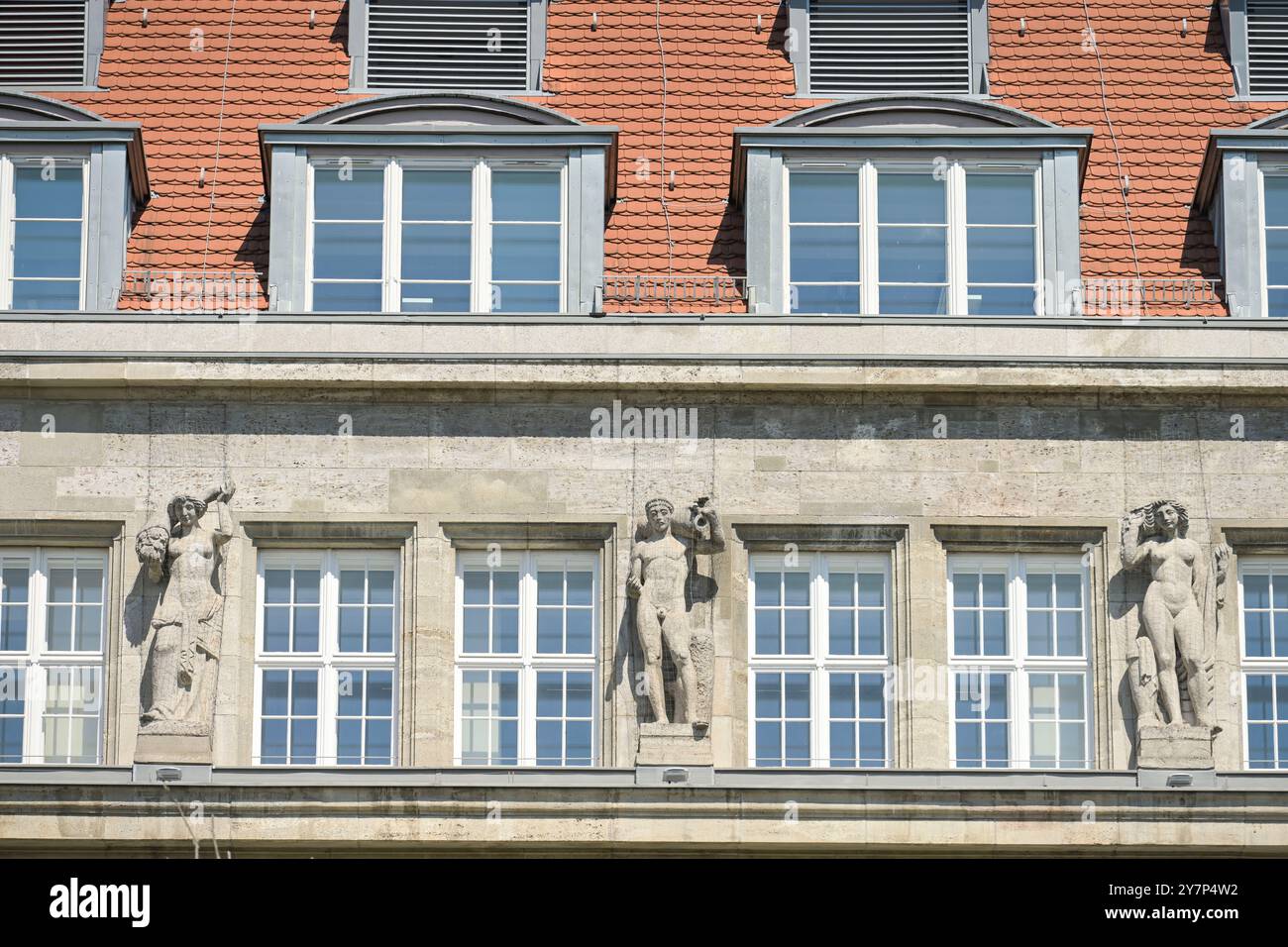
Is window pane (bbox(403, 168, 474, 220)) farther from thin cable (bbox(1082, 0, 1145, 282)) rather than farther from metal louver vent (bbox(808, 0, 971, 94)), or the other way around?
thin cable (bbox(1082, 0, 1145, 282))

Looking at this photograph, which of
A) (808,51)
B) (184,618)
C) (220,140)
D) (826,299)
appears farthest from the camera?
(808,51)

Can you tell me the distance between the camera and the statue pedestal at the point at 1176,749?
29984 millimetres

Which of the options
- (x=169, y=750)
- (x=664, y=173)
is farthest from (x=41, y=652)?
(x=664, y=173)

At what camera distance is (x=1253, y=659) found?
3100cm

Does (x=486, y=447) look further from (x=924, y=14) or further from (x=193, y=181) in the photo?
(x=924, y=14)

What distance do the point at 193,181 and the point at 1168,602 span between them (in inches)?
430

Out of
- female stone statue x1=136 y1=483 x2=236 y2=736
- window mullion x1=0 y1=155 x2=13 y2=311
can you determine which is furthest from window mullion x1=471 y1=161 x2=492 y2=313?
window mullion x1=0 y1=155 x2=13 y2=311

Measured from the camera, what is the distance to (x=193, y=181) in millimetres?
33781

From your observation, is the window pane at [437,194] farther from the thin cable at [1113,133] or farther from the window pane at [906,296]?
the thin cable at [1113,133]

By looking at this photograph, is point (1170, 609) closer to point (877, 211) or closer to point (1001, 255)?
point (1001, 255)

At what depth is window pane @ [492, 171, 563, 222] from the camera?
32625 millimetres

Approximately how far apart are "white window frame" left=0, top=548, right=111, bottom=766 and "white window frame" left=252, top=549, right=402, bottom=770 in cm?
144

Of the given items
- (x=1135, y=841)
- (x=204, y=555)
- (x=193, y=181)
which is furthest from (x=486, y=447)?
(x=1135, y=841)

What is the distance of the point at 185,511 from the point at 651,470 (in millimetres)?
4412
